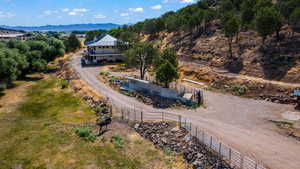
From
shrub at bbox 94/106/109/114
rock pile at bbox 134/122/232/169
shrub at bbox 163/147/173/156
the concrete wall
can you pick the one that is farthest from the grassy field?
the concrete wall

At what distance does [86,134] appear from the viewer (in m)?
26.8

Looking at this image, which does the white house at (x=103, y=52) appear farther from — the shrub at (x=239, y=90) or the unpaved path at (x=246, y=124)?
the shrub at (x=239, y=90)

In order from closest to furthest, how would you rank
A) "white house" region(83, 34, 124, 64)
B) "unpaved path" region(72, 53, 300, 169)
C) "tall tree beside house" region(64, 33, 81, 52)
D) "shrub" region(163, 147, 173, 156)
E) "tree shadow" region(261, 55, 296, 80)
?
"unpaved path" region(72, 53, 300, 169) → "shrub" region(163, 147, 173, 156) → "tree shadow" region(261, 55, 296, 80) → "white house" region(83, 34, 124, 64) → "tall tree beside house" region(64, 33, 81, 52)

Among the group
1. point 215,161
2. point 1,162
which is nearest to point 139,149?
point 215,161

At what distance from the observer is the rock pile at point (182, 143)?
2000cm

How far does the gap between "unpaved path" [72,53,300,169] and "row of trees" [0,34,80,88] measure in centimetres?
2177

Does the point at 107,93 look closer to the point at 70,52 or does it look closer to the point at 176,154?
the point at 176,154

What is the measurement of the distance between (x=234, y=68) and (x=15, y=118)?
4535 cm

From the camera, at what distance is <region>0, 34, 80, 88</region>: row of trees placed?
46625mm

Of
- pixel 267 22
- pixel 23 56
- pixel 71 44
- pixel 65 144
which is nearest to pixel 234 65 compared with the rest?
pixel 267 22

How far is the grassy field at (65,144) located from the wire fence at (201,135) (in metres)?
3.32

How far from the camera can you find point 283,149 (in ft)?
71.7

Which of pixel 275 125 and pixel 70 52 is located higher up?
pixel 70 52

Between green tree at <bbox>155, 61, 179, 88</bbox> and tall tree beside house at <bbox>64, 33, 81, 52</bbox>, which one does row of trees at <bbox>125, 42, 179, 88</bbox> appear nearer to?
green tree at <bbox>155, 61, 179, 88</bbox>
